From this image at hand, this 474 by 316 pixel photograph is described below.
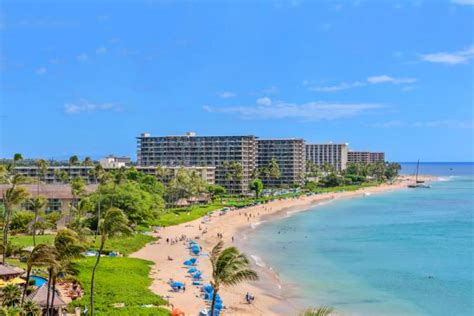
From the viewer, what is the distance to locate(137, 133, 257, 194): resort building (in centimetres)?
15000

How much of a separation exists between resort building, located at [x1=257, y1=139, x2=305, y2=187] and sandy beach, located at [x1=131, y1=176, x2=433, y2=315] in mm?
59715

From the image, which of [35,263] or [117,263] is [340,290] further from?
[35,263]

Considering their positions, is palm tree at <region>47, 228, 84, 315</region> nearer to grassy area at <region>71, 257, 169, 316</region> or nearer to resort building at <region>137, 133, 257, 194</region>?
grassy area at <region>71, 257, 169, 316</region>

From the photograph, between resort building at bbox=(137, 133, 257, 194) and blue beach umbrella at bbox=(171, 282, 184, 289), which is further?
resort building at bbox=(137, 133, 257, 194)

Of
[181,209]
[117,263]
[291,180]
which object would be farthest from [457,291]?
[291,180]

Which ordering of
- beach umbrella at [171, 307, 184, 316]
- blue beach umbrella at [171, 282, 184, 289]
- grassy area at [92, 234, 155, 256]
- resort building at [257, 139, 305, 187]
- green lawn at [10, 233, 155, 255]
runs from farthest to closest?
1. resort building at [257, 139, 305, 187]
2. grassy area at [92, 234, 155, 256]
3. green lawn at [10, 233, 155, 255]
4. blue beach umbrella at [171, 282, 184, 289]
5. beach umbrella at [171, 307, 184, 316]

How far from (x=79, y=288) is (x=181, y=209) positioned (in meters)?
69.4

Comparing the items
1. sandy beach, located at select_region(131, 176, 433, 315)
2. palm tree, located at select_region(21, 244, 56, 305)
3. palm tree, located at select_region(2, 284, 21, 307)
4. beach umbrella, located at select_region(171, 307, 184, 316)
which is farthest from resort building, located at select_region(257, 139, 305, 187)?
palm tree, located at select_region(21, 244, 56, 305)

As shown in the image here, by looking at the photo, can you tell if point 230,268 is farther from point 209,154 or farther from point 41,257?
point 209,154

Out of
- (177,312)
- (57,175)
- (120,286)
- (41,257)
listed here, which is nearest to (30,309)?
(41,257)

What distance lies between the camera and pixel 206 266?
185 ft

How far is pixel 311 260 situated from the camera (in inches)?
2402

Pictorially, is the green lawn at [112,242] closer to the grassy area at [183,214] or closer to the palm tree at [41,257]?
the grassy area at [183,214]

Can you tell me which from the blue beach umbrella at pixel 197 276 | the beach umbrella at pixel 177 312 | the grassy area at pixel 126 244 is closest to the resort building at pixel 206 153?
the grassy area at pixel 126 244
